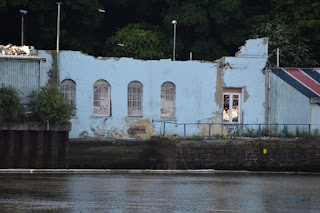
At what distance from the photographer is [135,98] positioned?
1746 inches

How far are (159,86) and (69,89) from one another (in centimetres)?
442

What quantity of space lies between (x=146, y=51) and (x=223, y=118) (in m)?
17.0

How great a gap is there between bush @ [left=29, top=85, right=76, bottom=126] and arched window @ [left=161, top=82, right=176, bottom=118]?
645 cm

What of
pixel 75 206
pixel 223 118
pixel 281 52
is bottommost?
pixel 75 206

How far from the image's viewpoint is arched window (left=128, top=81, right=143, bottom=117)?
44.2 meters

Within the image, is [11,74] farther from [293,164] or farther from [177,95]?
[293,164]

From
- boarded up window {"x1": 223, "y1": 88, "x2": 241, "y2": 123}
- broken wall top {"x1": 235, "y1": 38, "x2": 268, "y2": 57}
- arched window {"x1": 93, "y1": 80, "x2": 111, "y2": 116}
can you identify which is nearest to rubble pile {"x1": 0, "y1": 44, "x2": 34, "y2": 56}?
arched window {"x1": 93, "y1": 80, "x2": 111, "y2": 116}

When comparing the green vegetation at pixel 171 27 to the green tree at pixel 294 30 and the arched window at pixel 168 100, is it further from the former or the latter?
the arched window at pixel 168 100

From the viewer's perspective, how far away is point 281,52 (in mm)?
58375

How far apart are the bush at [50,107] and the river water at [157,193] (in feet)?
10.6

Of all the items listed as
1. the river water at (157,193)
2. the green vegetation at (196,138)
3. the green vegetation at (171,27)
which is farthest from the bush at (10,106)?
the green vegetation at (171,27)

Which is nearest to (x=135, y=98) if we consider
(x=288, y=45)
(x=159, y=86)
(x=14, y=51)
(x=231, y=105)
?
(x=159, y=86)

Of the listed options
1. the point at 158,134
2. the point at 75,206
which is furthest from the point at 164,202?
the point at 158,134

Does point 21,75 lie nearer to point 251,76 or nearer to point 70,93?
point 70,93
